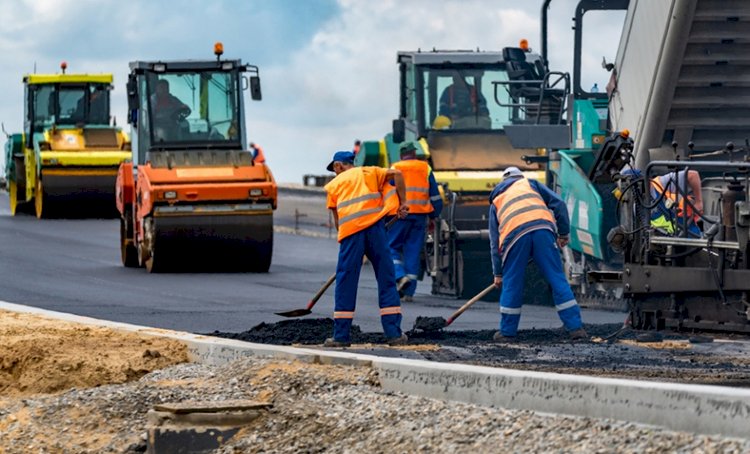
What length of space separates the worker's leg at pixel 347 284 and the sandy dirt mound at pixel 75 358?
1.58 metres

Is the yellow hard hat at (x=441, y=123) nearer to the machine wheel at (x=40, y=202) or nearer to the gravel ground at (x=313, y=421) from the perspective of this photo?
the gravel ground at (x=313, y=421)

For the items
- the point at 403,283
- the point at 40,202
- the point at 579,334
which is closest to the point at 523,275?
the point at 579,334

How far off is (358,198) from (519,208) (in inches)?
58.5

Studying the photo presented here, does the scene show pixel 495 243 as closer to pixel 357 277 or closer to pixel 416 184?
pixel 357 277

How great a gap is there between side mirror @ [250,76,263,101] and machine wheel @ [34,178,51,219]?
10361 mm

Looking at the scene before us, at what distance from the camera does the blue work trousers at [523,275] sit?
43.1ft

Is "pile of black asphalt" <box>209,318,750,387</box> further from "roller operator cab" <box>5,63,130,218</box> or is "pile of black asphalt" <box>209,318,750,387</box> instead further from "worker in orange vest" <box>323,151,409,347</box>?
"roller operator cab" <box>5,63,130,218</box>

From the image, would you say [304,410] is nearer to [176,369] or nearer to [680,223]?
[176,369]

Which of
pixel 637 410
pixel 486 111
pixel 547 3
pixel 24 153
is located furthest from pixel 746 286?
pixel 24 153

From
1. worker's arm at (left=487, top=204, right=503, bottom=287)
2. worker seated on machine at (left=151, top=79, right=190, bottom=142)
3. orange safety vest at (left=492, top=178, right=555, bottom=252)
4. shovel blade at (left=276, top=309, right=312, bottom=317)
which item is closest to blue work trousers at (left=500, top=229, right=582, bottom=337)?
orange safety vest at (left=492, top=178, right=555, bottom=252)

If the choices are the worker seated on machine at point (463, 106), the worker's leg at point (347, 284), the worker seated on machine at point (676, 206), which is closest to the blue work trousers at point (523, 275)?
the worker seated on machine at point (676, 206)

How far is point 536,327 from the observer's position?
49.4 ft

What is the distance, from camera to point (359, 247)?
12680 millimetres

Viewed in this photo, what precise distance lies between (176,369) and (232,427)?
2.16 metres
